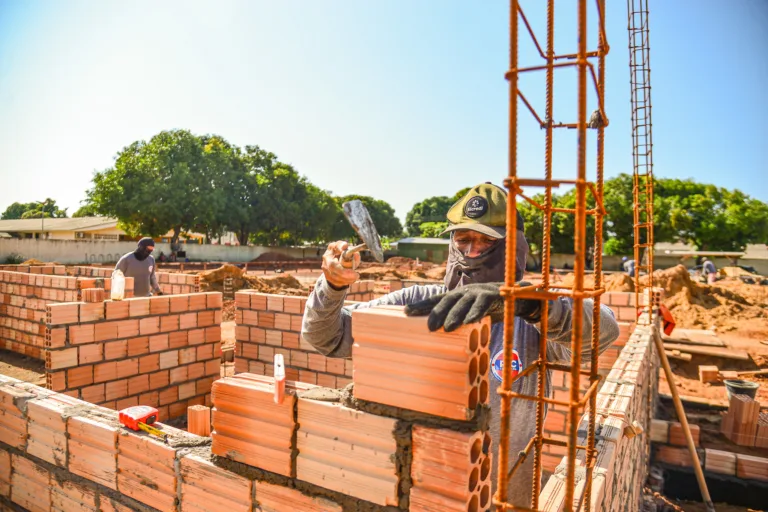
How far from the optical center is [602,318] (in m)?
2.11

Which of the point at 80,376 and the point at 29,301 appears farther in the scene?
the point at 29,301

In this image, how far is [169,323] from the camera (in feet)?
19.1

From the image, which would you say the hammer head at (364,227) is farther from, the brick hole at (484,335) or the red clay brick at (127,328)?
the red clay brick at (127,328)

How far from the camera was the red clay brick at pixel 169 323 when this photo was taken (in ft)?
18.9

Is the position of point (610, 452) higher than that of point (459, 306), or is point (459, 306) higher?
point (459, 306)

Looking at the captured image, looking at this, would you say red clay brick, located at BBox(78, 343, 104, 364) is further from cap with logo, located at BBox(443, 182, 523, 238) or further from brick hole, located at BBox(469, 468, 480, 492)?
brick hole, located at BBox(469, 468, 480, 492)

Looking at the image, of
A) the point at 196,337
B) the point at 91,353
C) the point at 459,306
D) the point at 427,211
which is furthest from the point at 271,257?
the point at 427,211

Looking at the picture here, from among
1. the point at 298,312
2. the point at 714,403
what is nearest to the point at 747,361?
the point at 714,403

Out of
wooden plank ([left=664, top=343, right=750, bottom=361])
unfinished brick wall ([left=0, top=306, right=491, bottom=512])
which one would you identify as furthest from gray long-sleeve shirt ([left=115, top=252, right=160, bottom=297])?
wooden plank ([left=664, top=343, right=750, bottom=361])

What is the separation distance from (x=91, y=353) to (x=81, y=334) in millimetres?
249

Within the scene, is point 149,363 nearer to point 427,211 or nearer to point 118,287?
point 118,287

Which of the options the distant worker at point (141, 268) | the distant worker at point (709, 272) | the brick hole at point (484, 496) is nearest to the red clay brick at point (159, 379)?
the distant worker at point (141, 268)

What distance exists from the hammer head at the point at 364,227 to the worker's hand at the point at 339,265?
0.48 feet

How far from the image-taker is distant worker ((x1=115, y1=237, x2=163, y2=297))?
786 cm
